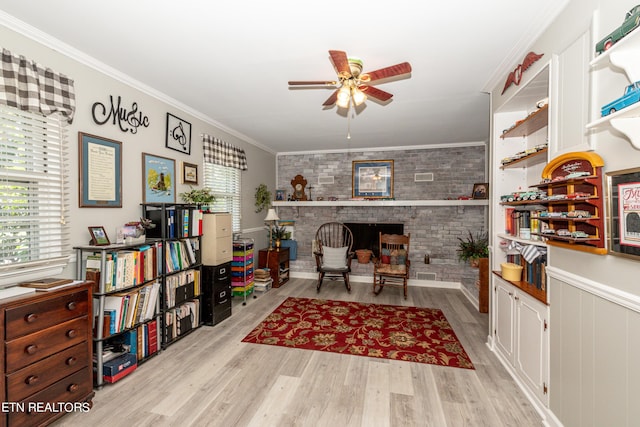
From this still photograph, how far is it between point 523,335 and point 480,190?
10.5ft

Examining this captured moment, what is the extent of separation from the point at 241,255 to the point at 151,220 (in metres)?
1.45

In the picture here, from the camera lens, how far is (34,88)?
1899mm

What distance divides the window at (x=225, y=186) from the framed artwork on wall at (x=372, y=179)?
225cm

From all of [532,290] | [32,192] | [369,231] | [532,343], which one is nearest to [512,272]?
[532,290]

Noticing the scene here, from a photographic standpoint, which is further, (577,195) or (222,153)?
(222,153)

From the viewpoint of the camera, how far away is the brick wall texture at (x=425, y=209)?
4996mm

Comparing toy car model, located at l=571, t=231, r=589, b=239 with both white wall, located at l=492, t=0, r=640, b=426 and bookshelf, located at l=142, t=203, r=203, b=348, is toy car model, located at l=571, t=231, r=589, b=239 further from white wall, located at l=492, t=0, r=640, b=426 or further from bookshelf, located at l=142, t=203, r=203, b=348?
bookshelf, located at l=142, t=203, r=203, b=348

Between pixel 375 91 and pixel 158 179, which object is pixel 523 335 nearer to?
pixel 375 91

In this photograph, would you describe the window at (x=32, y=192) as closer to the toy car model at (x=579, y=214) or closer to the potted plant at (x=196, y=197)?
the potted plant at (x=196, y=197)

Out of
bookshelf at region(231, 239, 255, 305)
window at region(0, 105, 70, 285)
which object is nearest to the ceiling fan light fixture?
window at region(0, 105, 70, 285)

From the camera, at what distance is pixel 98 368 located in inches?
82.8

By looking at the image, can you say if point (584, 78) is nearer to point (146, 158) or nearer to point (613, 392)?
point (613, 392)

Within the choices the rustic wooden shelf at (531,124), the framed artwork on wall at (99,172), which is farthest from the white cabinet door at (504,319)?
the framed artwork on wall at (99,172)

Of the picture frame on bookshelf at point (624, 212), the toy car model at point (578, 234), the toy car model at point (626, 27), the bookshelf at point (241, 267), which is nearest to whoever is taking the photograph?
the toy car model at point (626, 27)
